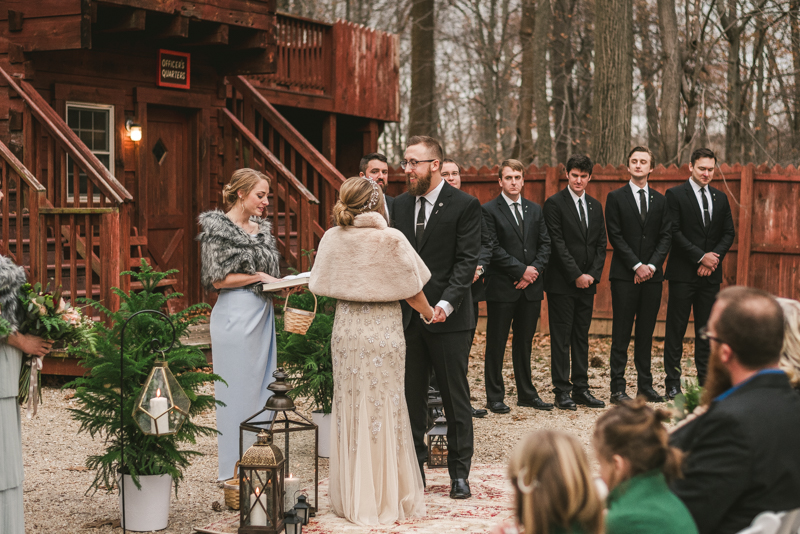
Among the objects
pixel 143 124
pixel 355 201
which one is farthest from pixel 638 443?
pixel 143 124

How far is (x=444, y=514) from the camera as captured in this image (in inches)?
199

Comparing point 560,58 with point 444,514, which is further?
point 560,58

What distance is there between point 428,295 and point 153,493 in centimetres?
198

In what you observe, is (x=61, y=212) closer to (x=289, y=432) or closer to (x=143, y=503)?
(x=289, y=432)

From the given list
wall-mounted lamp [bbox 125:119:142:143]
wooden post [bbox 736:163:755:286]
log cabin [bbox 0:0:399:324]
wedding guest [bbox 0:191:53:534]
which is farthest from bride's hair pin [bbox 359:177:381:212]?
wooden post [bbox 736:163:755:286]

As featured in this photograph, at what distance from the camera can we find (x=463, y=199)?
539 cm

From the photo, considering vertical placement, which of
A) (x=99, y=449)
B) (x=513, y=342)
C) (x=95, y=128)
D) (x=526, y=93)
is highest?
(x=526, y=93)

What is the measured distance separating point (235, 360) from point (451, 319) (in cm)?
142

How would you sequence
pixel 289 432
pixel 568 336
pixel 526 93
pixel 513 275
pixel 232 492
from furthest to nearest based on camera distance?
pixel 526 93 → pixel 568 336 → pixel 513 275 → pixel 289 432 → pixel 232 492

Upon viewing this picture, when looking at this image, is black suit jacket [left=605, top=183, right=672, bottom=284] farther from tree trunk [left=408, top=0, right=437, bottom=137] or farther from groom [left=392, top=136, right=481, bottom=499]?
tree trunk [left=408, top=0, right=437, bottom=137]

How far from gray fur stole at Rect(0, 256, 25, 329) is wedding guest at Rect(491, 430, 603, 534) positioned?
2.62 metres

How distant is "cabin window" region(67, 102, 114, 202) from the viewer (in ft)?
35.1

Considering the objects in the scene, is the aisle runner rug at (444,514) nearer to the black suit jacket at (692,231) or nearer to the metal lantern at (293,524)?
the metal lantern at (293,524)

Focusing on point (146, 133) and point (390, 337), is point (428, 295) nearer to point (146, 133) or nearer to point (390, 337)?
point (390, 337)
